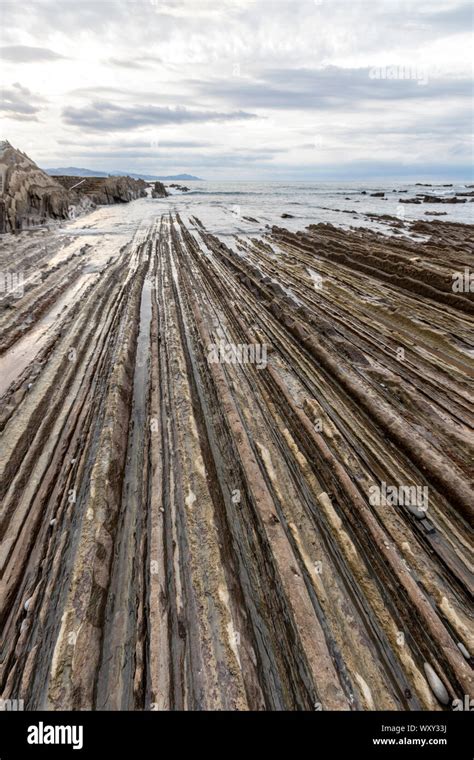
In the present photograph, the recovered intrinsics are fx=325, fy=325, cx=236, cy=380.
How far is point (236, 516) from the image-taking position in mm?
5324

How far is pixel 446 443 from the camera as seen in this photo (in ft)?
21.4

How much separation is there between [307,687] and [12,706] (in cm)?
311

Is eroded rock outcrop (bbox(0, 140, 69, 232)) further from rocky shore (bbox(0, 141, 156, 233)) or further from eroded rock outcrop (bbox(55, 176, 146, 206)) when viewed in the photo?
eroded rock outcrop (bbox(55, 176, 146, 206))

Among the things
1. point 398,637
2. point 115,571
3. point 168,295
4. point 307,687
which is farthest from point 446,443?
point 168,295

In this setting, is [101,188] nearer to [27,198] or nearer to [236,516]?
[27,198]

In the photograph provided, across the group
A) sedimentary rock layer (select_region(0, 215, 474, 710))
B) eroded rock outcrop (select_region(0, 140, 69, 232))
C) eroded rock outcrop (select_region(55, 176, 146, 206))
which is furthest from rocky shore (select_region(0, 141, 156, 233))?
sedimentary rock layer (select_region(0, 215, 474, 710))


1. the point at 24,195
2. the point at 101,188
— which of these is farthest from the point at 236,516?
the point at 101,188

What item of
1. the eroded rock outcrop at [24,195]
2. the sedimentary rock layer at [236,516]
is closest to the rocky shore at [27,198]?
the eroded rock outcrop at [24,195]

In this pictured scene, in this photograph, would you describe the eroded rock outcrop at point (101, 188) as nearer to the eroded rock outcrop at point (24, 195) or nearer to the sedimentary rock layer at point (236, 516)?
the eroded rock outcrop at point (24, 195)

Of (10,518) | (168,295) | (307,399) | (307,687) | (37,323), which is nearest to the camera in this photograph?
(307,687)

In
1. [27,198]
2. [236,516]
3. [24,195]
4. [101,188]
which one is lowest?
[236,516]

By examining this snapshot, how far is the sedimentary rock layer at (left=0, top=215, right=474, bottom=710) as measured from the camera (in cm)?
364

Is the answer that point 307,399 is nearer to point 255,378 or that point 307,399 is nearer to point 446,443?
point 255,378
